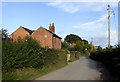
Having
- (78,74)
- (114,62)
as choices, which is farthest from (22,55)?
(114,62)

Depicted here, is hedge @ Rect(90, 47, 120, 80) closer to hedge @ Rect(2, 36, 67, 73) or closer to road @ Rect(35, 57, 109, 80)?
road @ Rect(35, 57, 109, 80)

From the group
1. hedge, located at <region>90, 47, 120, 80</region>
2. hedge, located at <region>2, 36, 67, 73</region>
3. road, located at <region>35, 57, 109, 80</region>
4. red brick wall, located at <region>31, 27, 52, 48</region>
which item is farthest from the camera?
red brick wall, located at <region>31, 27, 52, 48</region>

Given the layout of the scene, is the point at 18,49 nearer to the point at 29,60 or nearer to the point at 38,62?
the point at 29,60

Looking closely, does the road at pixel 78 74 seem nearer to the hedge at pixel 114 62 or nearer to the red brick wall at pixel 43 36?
the hedge at pixel 114 62

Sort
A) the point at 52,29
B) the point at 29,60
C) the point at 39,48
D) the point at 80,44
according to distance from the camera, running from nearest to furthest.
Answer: the point at 29,60 → the point at 39,48 → the point at 52,29 → the point at 80,44

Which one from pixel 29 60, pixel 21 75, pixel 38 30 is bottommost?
pixel 21 75

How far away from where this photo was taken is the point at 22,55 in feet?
32.2

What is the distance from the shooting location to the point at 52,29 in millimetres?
44656

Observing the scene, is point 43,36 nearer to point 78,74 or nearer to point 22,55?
point 78,74

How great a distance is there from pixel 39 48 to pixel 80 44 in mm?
58610

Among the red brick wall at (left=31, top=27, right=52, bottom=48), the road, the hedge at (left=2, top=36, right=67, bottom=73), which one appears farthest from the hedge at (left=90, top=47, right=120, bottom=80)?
the red brick wall at (left=31, top=27, right=52, bottom=48)

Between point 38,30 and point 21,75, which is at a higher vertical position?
point 38,30

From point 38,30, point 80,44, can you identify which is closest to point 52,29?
point 38,30

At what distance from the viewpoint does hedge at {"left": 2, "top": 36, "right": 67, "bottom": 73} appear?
875cm
